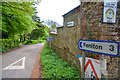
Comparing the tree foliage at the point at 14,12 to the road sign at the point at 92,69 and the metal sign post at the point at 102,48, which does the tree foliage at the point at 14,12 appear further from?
the road sign at the point at 92,69

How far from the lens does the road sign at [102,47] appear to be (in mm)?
1237

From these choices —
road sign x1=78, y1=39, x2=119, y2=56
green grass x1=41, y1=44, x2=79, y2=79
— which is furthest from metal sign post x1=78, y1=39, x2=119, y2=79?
green grass x1=41, y1=44, x2=79, y2=79

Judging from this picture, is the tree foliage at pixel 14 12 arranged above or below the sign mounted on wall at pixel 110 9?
above

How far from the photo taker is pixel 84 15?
6.75 ft

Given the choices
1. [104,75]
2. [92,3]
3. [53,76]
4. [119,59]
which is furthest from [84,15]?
[53,76]

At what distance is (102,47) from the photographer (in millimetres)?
1374

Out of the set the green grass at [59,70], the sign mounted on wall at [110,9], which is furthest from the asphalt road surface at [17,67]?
the sign mounted on wall at [110,9]

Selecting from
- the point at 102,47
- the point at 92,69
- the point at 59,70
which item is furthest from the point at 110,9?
the point at 59,70

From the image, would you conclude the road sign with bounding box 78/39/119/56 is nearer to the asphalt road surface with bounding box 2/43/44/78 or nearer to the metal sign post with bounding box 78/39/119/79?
the metal sign post with bounding box 78/39/119/79

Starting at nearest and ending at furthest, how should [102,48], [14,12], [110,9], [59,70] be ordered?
[102,48] → [110,9] → [59,70] → [14,12]

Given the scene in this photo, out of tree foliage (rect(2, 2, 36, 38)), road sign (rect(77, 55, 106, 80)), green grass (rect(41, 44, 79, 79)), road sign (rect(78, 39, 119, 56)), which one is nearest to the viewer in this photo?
road sign (rect(78, 39, 119, 56))

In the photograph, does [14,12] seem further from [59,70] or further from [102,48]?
[102,48]

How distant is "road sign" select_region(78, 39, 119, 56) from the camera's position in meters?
1.24

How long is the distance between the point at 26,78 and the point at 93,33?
3971 millimetres
